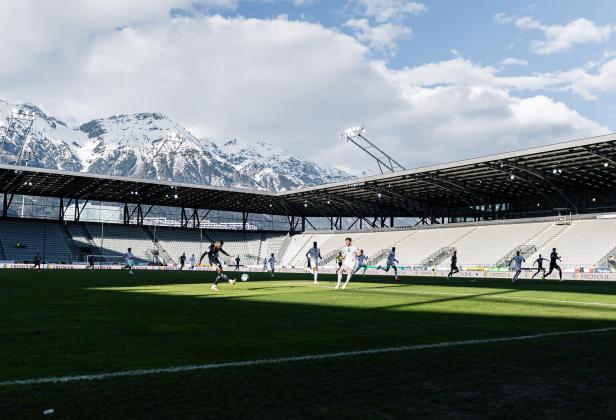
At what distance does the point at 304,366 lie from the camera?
6.32 meters

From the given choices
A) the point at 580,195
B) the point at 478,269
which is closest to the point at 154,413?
the point at 478,269

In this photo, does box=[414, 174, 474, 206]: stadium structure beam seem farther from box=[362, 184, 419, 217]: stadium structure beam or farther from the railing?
the railing

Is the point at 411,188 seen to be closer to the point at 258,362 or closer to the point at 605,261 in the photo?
the point at 605,261

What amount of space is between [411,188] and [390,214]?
22455 mm

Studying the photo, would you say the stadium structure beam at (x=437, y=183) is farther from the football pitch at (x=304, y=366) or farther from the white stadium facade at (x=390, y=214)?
the football pitch at (x=304, y=366)

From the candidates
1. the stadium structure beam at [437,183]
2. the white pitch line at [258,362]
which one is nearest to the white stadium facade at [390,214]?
the stadium structure beam at [437,183]

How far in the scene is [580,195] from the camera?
62031 mm

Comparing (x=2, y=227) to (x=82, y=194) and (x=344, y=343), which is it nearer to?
(x=82, y=194)

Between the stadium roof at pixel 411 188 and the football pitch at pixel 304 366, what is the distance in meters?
38.7

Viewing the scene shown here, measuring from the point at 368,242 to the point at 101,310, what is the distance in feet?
213

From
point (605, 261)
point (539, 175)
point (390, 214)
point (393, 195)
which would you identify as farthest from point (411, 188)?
point (605, 261)

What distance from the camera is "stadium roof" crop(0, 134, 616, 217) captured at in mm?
50438

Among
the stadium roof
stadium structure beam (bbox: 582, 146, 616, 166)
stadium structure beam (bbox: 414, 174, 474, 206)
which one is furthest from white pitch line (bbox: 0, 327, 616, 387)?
stadium structure beam (bbox: 414, 174, 474, 206)

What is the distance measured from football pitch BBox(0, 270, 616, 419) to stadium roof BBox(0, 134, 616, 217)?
3866 cm
